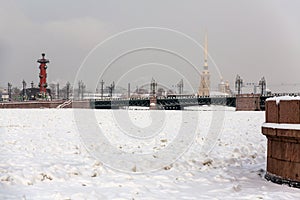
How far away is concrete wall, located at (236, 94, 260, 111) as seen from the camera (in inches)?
1746

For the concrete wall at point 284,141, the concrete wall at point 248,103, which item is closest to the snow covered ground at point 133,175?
the concrete wall at point 284,141

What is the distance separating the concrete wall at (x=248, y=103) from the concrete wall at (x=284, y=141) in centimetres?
3942

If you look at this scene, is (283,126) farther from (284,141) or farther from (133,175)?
(133,175)

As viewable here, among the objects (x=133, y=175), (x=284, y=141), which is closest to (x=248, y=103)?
(x=133, y=175)

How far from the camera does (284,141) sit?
570 cm

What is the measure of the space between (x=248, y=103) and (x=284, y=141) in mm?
40883

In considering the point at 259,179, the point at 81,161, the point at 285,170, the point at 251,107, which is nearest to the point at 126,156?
the point at 81,161

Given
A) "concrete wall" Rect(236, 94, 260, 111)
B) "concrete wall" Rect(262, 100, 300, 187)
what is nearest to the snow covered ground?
"concrete wall" Rect(262, 100, 300, 187)

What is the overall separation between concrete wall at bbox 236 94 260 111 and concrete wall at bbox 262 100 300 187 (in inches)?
1552

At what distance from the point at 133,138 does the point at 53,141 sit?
2.74 meters

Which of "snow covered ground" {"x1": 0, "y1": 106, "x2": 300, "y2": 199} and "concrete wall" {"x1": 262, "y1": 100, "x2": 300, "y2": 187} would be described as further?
"concrete wall" {"x1": 262, "y1": 100, "x2": 300, "y2": 187}

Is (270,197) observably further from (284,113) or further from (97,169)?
(97,169)

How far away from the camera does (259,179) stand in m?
6.37

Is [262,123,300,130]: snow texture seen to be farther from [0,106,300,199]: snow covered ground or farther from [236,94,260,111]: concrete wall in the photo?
[236,94,260,111]: concrete wall
